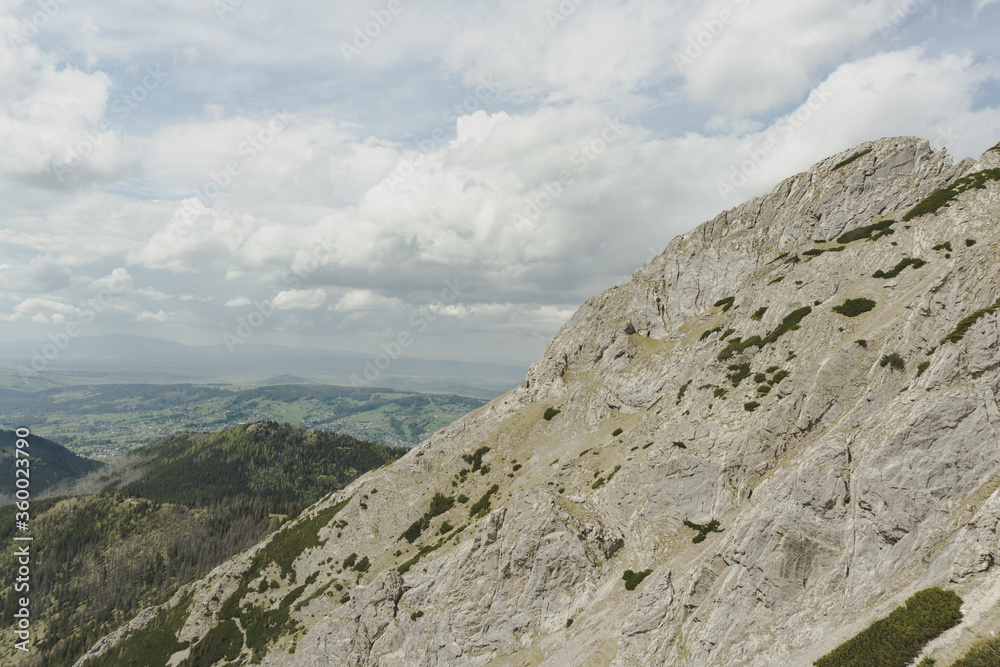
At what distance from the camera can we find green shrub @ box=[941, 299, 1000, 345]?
2920 centimetres

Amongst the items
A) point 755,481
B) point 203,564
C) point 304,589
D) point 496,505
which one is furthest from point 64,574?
point 755,481

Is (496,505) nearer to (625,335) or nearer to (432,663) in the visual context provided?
(432,663)

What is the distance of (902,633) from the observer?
819 inches

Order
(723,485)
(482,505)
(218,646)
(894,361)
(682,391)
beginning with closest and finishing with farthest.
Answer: (894,361) → (723,485) → (682,391) → (482,505) → (218,646)

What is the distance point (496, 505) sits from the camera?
72125 mm

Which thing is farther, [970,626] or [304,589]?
[304,589]

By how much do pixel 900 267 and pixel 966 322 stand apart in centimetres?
2890

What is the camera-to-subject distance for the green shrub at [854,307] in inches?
1881

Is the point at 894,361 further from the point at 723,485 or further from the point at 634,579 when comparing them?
the point at 634,579

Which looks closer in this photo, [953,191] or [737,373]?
[737,373]

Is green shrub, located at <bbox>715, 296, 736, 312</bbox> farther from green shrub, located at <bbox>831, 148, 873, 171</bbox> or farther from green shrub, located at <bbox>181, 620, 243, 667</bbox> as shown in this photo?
green shrub, located at <bbox>181, 620, 243, 667</bbox>

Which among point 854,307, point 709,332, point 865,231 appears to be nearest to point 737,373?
point 854,307

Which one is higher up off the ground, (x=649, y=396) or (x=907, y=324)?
(x=907, y=324)

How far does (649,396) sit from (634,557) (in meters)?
34.8
